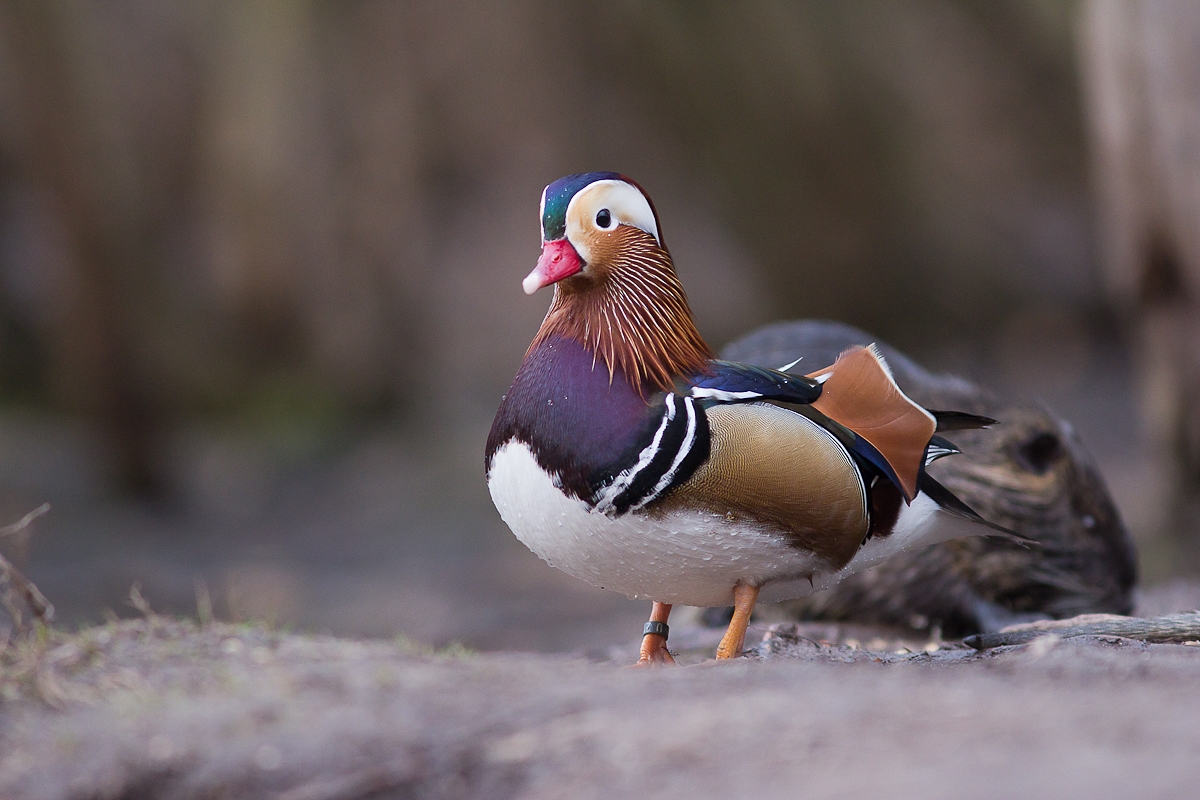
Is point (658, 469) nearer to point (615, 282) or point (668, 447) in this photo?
point (668, 447)

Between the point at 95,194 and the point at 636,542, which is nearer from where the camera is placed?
the point at 636,542

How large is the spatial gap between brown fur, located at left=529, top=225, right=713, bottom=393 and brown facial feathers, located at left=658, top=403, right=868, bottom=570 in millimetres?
224

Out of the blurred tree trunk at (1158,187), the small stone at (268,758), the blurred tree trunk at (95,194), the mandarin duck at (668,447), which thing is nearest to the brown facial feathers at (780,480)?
the mandarin duck at (668,447)

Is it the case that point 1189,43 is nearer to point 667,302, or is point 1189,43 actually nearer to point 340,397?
point 667,302

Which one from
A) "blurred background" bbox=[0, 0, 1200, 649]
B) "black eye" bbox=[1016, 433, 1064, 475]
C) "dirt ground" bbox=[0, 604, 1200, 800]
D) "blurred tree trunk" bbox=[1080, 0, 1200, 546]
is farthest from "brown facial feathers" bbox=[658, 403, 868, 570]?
"blurred background" bbox=[0, 0, 1200, 649]

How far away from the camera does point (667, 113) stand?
11.9 metres

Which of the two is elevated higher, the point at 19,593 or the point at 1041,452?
the point at 1041,452

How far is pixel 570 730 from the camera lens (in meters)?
2.11

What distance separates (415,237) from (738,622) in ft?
29.6

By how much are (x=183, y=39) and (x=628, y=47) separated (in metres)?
4.40

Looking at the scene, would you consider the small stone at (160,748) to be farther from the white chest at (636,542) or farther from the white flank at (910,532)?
the white flank at (910,532)

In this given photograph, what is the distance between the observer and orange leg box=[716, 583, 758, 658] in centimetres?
300

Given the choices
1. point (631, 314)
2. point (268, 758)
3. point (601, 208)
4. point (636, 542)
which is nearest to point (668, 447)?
point (636, 542)

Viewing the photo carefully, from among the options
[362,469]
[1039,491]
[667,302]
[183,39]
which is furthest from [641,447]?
[183,39]
